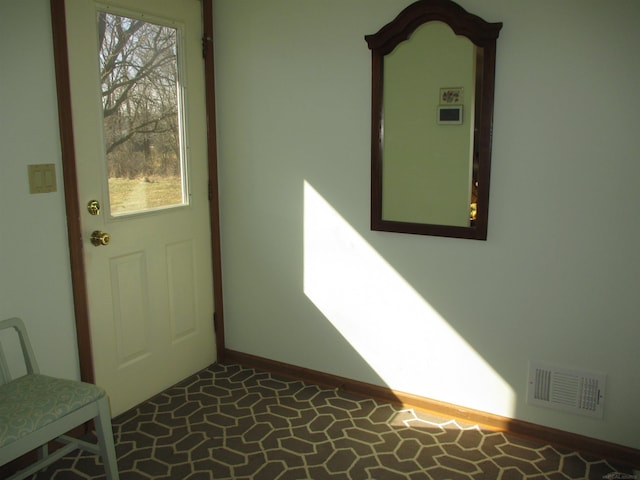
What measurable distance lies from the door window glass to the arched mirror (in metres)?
1.02

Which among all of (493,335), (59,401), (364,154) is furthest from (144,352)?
(493,335)

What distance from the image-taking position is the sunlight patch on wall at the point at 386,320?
2.63 metres

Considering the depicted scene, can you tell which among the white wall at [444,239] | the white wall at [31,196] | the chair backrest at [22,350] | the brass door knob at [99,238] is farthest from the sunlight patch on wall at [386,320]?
the chair backrest at [22,350]

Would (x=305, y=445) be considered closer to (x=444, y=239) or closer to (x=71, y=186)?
(x=444, y=239)

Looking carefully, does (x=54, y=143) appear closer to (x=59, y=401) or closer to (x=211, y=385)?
(x=59, y=401)

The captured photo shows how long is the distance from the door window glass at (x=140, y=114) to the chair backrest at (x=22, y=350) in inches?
27.2

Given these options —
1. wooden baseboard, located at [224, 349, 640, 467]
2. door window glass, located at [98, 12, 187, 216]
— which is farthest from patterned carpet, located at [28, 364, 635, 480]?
door window glass, located at [98, 12, 187, 216]

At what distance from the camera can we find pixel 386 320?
279cm

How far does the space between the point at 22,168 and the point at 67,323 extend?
69 cm

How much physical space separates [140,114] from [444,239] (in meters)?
1.56

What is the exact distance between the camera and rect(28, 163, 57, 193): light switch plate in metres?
2.23

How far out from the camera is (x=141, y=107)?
2.69 m

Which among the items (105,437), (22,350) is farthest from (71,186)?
(105,437)

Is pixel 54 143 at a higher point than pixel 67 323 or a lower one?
higher
